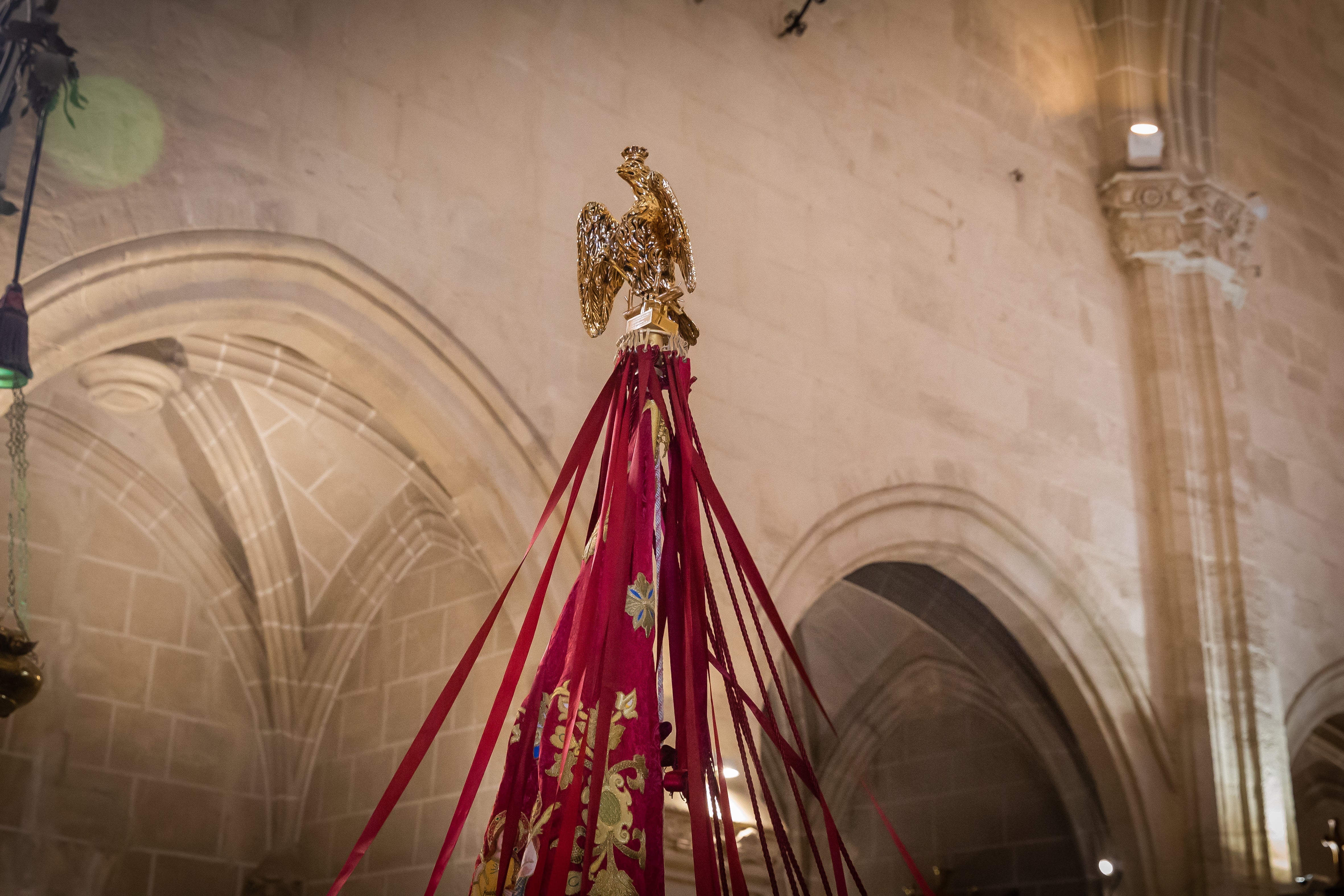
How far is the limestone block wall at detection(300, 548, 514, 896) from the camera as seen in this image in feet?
21.2

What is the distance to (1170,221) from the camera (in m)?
7.93

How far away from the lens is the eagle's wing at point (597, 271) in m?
3.10

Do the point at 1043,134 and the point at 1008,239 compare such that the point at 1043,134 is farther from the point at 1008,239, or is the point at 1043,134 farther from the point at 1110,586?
the point at 1110,586

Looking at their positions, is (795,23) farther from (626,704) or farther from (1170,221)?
(626,704)

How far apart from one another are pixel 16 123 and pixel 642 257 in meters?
2.13

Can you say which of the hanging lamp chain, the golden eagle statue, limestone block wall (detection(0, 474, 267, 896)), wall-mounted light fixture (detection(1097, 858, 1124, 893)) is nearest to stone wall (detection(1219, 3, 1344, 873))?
wall-mounted light fixture (detection(1097, 858, 1124, 893))

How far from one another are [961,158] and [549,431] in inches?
127

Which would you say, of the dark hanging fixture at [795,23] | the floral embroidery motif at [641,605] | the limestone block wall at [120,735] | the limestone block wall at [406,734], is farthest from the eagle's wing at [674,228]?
the limestone block wall at [120,735]

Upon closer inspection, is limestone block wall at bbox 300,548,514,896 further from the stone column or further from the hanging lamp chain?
the stone column

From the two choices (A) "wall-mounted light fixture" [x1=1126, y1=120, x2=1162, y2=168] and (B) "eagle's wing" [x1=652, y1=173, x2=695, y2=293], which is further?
(A) "wall-mounted light fixture" [x1=1126, y1=120, x2=1162, y2=168]

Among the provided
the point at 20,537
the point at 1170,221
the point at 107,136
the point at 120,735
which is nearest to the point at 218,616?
the point at 120,735

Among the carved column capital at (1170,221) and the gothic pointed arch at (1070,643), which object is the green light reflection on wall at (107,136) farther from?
the carved column capital at (1170,221)

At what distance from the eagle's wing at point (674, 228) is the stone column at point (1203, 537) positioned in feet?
15.8

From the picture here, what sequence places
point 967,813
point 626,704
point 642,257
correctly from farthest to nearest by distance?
point 967,813 → point 642,257 → point 626,704
